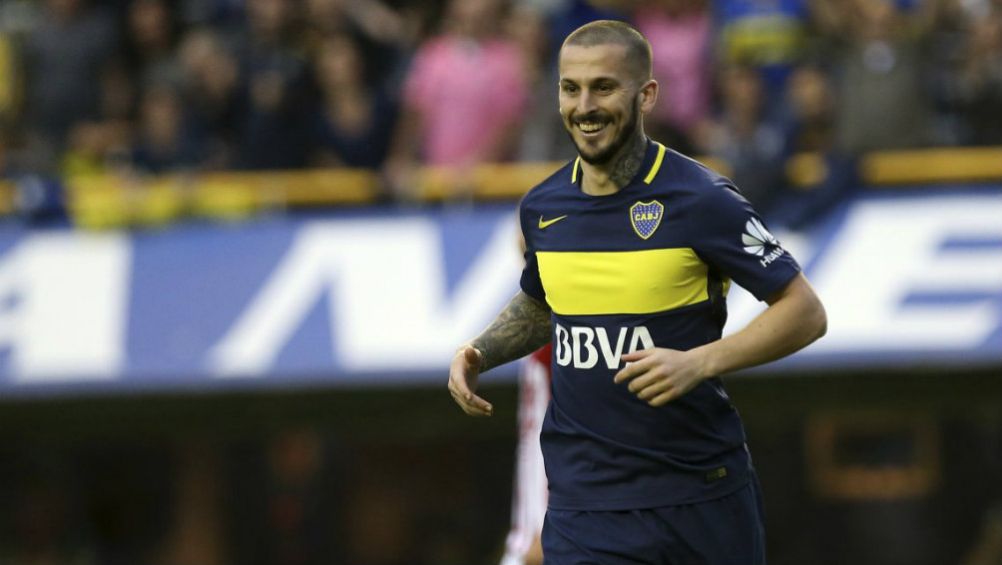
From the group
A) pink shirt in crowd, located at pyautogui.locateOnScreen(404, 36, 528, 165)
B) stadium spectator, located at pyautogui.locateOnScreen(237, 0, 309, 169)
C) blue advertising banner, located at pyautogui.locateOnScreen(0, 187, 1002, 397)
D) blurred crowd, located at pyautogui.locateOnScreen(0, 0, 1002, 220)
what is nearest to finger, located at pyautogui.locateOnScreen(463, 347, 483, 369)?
blurred crowd, located at pyautogui.locateOnScreen(0, 0, 1002, 220)

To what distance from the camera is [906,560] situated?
41.8 ft

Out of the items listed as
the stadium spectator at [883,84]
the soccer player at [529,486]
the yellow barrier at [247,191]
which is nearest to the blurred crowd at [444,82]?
the stadium spectator at [883,84]

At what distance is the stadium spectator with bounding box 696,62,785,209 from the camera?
10023 millimetres

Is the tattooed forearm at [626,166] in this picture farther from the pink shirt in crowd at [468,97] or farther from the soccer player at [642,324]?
the pink shirt in crowd at [468,97]

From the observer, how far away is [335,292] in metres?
10.7

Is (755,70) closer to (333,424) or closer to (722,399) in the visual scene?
(333,424)

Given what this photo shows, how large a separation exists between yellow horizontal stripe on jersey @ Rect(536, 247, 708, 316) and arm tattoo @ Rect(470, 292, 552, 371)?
0.37 metres

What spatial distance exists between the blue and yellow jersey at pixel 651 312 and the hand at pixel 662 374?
20 cm

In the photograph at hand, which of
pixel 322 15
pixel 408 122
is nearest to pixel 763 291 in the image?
pixel 408 122

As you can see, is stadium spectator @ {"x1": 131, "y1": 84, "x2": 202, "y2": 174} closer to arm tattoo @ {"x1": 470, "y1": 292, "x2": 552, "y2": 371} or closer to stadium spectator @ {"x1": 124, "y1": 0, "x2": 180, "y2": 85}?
stadium spectator @ {"x1": 124, "y1": 0, "x2": 180, "y2": 85}

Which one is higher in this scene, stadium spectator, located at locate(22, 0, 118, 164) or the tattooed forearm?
the tattooed forearm

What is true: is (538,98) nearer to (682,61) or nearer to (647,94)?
(682,61)

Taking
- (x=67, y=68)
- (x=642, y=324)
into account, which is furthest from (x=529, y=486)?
(x=67, y=68)

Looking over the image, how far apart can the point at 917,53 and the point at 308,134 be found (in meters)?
3.81
